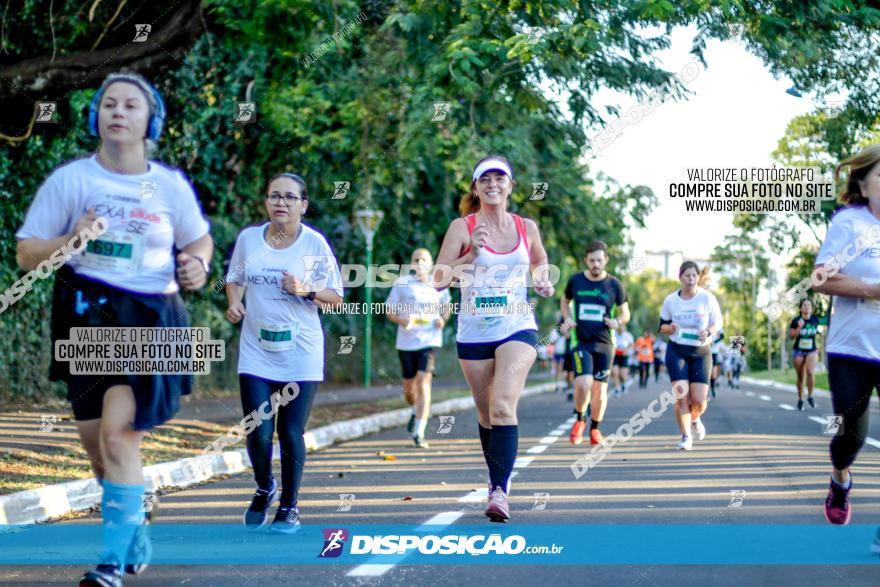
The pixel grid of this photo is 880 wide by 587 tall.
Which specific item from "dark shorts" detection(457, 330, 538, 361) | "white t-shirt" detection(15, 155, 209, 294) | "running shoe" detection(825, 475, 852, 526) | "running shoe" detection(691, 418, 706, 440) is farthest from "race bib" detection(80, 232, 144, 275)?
"running shoe" detection(691, 418, 706, 440)

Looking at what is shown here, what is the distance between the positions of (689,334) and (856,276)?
6.88m

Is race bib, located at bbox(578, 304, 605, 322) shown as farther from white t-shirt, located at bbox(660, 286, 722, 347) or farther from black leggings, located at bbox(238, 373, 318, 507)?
black leggings, located at bbox(238, 373, 318, 507)

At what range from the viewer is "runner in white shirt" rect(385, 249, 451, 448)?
1353 cm

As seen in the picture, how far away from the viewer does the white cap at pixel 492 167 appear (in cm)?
743

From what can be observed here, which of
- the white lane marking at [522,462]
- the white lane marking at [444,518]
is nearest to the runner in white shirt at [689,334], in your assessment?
the white lane marking at [522,462]

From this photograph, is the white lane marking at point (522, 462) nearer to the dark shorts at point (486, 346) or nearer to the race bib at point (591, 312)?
the race bib at point (591, 312)

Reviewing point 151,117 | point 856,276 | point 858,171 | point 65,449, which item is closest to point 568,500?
point 856,276

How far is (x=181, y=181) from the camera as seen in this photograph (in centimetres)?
512

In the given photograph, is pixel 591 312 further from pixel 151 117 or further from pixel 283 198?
pixel 151 117

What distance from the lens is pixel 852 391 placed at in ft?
20.8

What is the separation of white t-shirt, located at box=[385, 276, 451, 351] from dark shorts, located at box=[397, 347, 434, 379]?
0.06 metres

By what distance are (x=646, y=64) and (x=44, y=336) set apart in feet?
29.4

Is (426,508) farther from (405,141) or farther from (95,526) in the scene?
(405,141)

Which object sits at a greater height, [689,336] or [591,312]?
[591,312]
